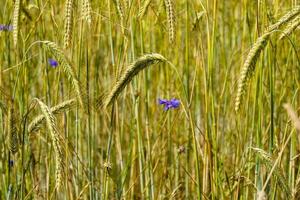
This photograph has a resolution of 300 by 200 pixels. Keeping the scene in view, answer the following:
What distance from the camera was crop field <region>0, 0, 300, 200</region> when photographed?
1.40 metres

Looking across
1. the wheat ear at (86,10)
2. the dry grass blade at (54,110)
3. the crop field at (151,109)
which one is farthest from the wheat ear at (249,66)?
the dry grass blade at (54,110)

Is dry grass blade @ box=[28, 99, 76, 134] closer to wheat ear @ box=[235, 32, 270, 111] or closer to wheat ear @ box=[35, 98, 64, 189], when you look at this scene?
wheat ear @ box=[35, 98, 64, 189]

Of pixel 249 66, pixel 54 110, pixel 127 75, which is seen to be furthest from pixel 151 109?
pixel 249 66

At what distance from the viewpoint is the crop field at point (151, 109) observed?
140cm

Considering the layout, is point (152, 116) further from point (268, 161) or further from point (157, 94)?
point (268, 161)

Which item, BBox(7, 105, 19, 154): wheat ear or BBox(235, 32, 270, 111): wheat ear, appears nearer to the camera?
BBox(235, 32, 270, 111): wheat ear

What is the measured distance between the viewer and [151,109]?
8.23ft

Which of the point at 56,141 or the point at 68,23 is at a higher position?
the point at 68,23

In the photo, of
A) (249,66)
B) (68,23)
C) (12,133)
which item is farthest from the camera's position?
(12,133)

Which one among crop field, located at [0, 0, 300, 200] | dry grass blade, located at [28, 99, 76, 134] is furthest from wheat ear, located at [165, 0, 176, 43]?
dry grass blade, located at [28, 99, 76, 134]

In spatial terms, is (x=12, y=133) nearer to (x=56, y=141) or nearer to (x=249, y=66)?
(x=56, y=141)

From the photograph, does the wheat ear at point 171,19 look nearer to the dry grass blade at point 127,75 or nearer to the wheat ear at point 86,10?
the dry grass blade at point 127,75

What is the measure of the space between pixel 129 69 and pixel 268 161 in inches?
14.5

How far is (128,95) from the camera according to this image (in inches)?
102
